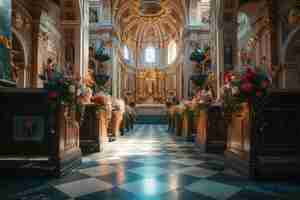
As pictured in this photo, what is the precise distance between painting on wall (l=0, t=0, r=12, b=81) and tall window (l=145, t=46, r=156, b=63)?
23.1 metres

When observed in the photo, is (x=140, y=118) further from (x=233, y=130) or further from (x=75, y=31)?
(x=233, y=130)

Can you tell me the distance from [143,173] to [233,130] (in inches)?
62.4

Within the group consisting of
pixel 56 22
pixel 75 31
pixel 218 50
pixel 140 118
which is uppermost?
pixel 56 22

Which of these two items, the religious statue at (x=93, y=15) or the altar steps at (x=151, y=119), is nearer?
the religious statue at (x=93, y=15)

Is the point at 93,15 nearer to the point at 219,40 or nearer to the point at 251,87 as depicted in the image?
the point at 219,40

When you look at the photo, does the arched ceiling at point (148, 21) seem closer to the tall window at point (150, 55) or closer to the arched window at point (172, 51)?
the arched window at point (172, 51)

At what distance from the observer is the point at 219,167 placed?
11.2 ft

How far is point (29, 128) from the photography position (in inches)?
119

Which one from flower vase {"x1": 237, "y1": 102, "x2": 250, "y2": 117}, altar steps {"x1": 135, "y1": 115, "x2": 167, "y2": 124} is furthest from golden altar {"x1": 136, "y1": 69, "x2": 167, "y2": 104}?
flower vase {"x1": 237, "y1": 102, "x2": 250, "y2": 117}

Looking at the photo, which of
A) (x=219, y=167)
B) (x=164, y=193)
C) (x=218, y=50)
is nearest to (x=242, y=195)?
(x=164, y=193)

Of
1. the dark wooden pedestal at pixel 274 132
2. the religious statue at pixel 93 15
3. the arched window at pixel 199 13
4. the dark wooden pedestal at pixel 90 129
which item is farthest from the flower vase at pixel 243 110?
the religious statue at pixel 93 15

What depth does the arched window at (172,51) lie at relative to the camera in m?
24.9

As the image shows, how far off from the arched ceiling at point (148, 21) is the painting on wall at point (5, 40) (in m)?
14.8

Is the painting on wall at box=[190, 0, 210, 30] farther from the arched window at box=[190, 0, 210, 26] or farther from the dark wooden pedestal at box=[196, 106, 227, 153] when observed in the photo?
the dark wooden pedestal at box=[196, 106, 227, 153]
